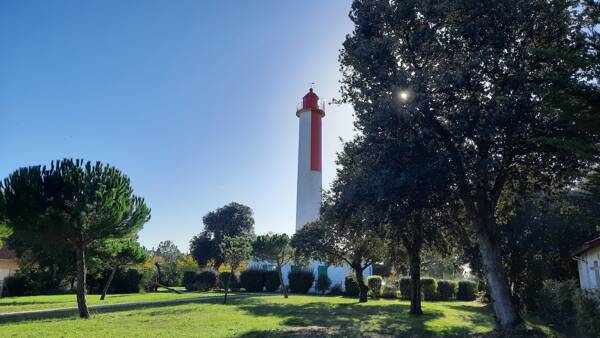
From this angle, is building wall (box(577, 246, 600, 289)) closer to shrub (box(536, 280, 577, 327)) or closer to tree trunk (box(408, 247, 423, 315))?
shrub (box(536, 280, 577, 327))

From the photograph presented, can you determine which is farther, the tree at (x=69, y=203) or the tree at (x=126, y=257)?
the tree at (x=126, y=257)

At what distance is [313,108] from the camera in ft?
152

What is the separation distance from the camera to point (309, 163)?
45250 mm

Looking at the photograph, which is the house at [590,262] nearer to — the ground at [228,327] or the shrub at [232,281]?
the ground at [228,327]

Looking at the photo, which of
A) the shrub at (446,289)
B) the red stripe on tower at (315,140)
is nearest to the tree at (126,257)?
the red stripe on tower at (315,140)

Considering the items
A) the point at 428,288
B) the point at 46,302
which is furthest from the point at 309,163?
the point at 46,302

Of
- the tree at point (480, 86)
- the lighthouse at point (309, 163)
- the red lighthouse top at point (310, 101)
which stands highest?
the red lighthouse top at point (310, 101)

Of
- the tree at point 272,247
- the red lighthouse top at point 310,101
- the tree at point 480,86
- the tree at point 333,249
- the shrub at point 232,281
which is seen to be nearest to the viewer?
the tree at point 480,86

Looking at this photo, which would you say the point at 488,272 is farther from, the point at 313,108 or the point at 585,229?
the point at 313,108

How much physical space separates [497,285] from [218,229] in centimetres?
5476

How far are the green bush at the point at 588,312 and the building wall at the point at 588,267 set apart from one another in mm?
2856

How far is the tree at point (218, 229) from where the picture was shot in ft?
206

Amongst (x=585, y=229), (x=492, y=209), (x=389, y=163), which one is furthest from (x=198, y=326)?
(x=585, y=229)

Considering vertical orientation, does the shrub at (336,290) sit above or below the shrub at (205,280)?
below
